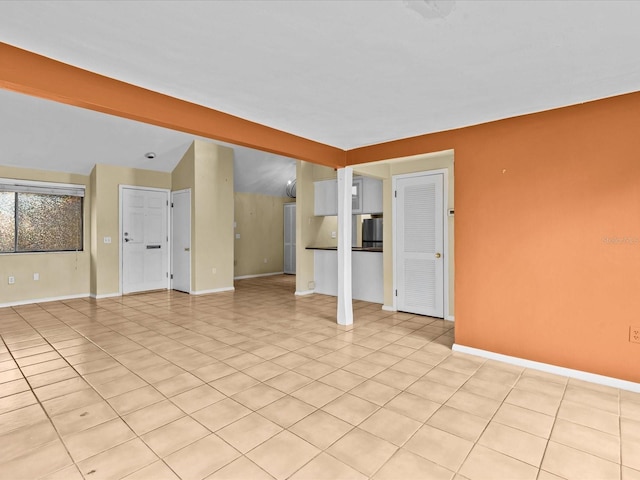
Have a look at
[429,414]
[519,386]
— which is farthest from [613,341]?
[429,414]

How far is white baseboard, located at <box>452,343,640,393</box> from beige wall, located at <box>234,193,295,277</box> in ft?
21.7

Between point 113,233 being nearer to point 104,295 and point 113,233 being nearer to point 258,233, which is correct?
point 104,295

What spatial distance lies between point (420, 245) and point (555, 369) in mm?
2265

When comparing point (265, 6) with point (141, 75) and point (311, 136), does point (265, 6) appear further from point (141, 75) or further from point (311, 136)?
point (311, 136)

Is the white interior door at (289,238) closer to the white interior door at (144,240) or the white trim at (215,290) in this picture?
the white trim at (215,290)

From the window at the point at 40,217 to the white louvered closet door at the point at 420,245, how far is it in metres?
5.75

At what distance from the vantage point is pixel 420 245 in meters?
4.98

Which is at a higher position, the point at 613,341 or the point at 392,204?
the point at 392,204

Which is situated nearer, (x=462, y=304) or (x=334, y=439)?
(x=334, y=439)

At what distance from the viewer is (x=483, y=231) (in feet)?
11.3

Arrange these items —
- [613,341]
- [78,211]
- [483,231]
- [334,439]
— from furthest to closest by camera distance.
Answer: [78,211] → [483,231] → [613,341] → [334,439]

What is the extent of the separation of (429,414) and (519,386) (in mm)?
958

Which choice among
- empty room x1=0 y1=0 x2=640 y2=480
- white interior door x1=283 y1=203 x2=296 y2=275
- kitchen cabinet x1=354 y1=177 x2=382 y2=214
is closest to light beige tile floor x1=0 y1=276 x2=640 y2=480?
empty room x1=0 y1=0 x2=640 y2=480

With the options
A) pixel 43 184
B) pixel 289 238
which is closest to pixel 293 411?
pixel 43 184
